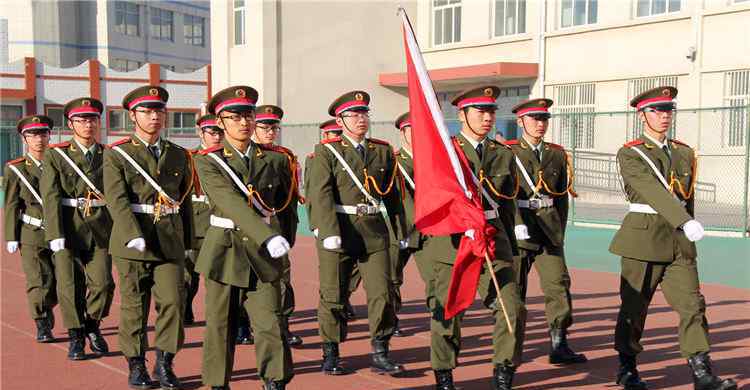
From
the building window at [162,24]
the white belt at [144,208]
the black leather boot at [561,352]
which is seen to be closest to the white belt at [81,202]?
the white belt at [144,208]

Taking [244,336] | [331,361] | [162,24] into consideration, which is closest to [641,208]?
[331,361]

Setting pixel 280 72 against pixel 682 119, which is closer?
pixel 682 119

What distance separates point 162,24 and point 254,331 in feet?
187

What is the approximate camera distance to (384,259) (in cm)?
681

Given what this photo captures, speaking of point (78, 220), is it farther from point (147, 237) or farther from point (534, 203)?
point (534, 203)

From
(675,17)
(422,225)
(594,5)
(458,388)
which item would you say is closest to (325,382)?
(458,388)

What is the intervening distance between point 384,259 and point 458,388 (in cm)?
116

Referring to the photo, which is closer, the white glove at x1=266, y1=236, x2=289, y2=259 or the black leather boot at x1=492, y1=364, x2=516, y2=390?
the white glove at x1=266, y1=236, x2=289, y2=259

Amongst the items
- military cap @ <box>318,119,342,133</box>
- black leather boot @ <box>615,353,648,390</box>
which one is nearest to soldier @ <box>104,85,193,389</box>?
black leather boot @ <box>615,353,648,390</box>

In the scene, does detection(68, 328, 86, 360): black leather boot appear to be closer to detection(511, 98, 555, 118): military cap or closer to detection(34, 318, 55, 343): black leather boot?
detection(34, 318, 55, 343): black leather boot

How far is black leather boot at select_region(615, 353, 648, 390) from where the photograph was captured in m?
6.18

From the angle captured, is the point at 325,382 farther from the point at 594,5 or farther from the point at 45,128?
the point at 594,5

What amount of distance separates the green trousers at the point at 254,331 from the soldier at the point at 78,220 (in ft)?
7.11

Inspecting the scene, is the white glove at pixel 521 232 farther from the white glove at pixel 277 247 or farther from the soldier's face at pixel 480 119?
the white glove at pixel 277 247
